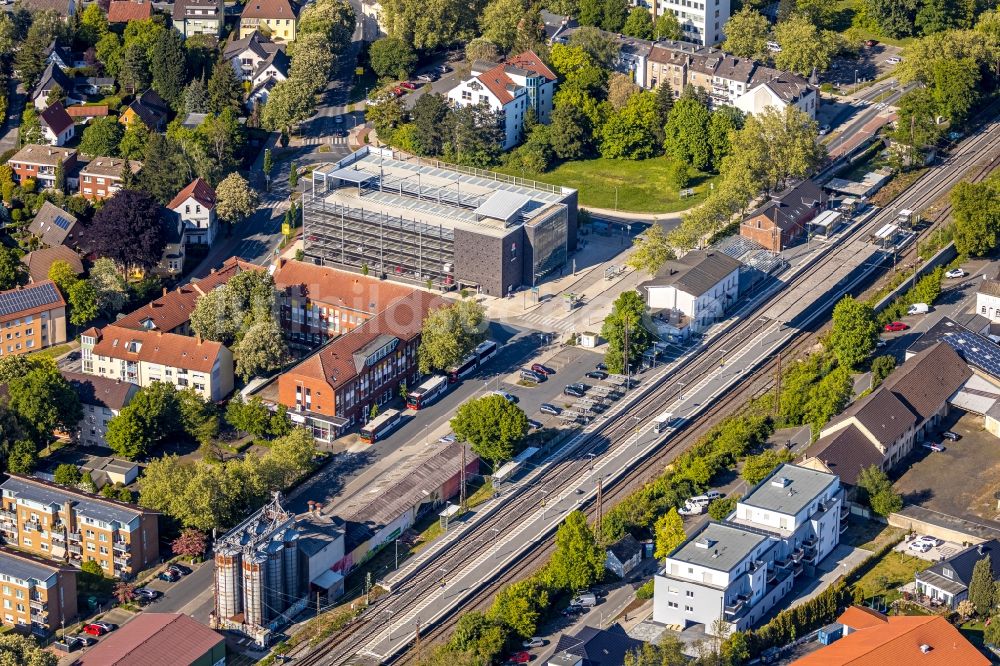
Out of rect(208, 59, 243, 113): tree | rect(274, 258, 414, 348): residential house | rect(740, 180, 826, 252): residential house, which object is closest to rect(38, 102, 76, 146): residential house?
rect(208, 59, 243, 113): tree

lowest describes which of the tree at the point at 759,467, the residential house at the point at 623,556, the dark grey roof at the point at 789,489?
the residential house at the point at 623,556

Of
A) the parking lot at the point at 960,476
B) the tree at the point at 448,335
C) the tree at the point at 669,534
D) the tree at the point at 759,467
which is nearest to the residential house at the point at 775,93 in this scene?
the tree at the point at 448,335

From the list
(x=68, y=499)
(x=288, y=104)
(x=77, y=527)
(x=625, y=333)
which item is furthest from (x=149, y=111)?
(x=77, y=527)

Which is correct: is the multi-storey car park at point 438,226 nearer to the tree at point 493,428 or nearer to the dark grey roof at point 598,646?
the tree at point 493,428

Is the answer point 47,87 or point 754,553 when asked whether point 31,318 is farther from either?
point 754,553

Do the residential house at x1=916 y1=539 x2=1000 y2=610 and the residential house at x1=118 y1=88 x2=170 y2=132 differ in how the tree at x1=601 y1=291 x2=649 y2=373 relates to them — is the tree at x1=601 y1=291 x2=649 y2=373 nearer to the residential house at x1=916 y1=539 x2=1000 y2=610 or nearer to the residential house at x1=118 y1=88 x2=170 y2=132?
the residential house at x1=916 y1=539 x2=1000 y2=610

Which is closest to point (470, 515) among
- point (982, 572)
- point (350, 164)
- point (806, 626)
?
point (806, 626)
